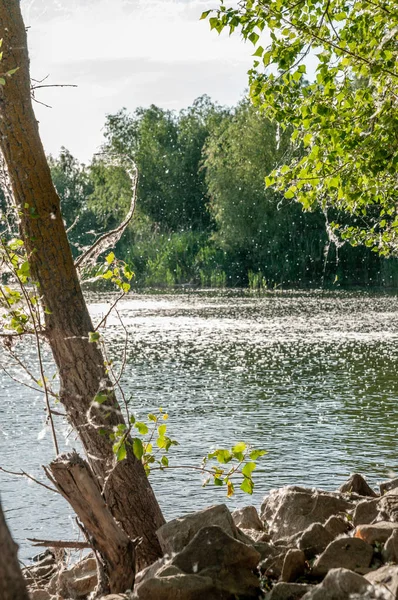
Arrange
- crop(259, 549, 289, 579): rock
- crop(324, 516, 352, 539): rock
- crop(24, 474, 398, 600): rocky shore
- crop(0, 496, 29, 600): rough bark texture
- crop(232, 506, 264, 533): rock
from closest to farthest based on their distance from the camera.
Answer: crop(0, 496, 29, 600): rough bark texture < crop(24, 474, 398, 600): rocky shore < crop(259, 549, 289, 579): rock < crop(324, 516, 352, 539): rock < crop(232, 506, 264, 533): rock

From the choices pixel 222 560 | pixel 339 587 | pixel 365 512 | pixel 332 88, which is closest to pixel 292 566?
pixel 222 560

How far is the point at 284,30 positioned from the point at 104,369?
4.58 metres

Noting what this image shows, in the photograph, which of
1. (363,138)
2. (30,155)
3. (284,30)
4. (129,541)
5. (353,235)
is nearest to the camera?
(129,541)

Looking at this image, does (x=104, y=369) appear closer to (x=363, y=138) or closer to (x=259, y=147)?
(x=363, y=138)

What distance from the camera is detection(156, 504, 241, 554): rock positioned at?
483 cm

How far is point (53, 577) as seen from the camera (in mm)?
5867

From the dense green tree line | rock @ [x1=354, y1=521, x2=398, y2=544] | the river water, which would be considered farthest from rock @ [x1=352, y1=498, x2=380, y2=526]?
the dense green tree line

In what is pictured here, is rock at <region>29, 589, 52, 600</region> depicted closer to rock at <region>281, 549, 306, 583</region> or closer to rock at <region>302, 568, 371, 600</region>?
rock at <region>281, 549, 306, 583</region>

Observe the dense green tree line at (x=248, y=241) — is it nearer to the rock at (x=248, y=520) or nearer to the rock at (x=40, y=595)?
the rock at (x=248, y=520)

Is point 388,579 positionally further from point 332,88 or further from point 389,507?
point 332,88

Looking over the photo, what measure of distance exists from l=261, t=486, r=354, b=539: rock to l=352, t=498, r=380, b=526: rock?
26 centimetres

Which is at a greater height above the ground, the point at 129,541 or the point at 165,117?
the point at 165,117

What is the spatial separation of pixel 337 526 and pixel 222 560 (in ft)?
3.48

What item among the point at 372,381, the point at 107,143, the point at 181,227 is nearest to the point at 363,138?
the point at 372,381
